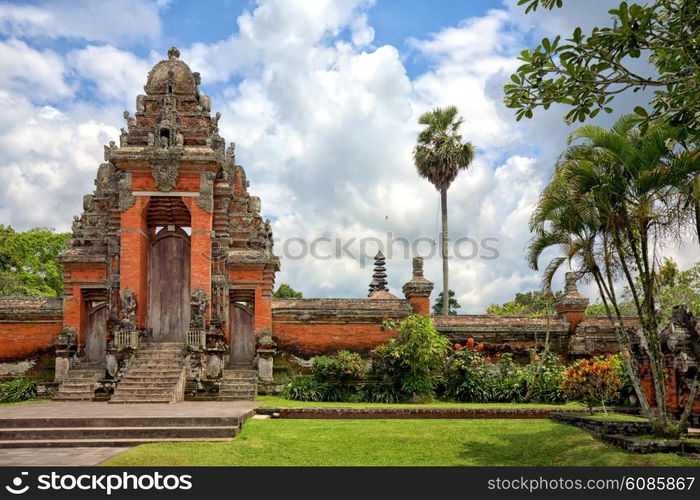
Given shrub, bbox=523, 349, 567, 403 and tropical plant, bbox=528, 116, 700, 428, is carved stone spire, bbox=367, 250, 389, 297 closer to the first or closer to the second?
shrub, bbox=523, 349, 567, 403

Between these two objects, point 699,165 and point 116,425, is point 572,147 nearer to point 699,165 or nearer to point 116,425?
point 699,165

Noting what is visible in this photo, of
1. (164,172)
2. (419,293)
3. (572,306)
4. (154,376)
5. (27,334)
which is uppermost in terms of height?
(164,172)

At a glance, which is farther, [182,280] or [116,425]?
[182,280]

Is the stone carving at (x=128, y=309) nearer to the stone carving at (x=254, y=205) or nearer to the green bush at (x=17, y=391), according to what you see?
the green bush at (x=17, y=391)

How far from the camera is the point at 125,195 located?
A: 1841 cm

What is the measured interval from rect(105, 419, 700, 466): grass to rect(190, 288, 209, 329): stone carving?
20.6ft

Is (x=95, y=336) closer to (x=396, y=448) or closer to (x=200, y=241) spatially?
(x=200, y=241)

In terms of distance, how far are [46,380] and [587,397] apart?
575 inches

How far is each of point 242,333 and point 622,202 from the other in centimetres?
1274

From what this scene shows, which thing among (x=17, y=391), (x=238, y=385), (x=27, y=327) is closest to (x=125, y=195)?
(x=27, y=327)

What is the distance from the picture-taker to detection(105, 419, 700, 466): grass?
9.09 m
